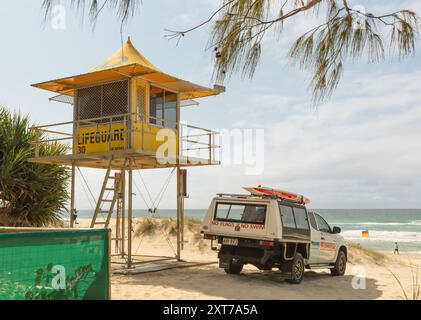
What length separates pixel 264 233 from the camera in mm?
12828

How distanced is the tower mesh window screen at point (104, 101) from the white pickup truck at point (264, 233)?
4661 mm

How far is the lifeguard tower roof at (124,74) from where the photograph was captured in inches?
606

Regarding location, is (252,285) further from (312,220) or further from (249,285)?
(312,220)

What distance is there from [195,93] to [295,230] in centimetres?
712

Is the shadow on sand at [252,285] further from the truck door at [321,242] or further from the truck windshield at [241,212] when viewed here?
the truck windshield at [241,212]

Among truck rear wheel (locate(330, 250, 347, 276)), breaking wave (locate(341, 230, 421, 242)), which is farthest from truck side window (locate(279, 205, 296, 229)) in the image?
breaking wave (locate(341, 230, 421, 242))

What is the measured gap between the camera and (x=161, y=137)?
54.5 feet

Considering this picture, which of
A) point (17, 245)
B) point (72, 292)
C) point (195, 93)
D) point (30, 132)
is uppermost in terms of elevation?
point (195, 93)

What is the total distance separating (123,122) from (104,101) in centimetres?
150

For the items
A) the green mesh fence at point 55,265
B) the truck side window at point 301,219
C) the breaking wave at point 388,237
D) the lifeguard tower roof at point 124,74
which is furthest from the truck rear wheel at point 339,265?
the breaking wave at point 388,237

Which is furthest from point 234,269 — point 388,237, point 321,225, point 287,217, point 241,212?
point 388,237

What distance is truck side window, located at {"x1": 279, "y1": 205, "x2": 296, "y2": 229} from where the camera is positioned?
13.2 m
